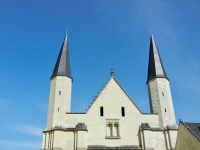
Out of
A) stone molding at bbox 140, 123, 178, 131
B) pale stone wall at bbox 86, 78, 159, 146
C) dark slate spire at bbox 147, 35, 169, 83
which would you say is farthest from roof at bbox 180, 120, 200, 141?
dark slate spire at bbox 147, 35, 169, 83

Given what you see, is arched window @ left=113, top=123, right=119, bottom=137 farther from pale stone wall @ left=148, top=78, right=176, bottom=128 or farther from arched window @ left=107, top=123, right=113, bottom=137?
pale stone wall @ left=148, top=78, right=176, bottom=128

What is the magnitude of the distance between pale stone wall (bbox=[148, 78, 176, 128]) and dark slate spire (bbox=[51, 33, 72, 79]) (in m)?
8.03

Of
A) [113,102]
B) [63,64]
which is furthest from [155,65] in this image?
[63,64]

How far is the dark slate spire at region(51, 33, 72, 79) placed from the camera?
21.6m

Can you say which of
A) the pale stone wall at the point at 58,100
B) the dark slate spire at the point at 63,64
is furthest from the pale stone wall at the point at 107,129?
the dark slate spire at the point at 63,64

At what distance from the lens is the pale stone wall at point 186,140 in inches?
598

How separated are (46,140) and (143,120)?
826cm

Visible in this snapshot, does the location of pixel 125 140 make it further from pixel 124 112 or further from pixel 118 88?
pixel 118 88

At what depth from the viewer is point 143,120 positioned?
19625 mm

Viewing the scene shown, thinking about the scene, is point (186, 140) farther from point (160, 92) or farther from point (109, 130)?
point (109, 130)

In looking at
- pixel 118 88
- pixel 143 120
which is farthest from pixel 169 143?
pixel 118 88

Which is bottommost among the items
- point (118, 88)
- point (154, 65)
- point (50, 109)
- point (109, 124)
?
point (109, 124)

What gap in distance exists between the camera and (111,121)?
19297 millimetres

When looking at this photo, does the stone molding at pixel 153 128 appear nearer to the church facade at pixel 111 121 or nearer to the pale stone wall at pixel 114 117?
the church facade at pixel 111 121
